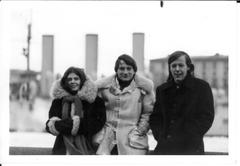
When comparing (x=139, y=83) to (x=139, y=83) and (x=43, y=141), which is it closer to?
(x=139, y=83)

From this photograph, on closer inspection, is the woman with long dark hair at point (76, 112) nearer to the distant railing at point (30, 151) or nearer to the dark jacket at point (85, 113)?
the dark jacket at point (85, 113)

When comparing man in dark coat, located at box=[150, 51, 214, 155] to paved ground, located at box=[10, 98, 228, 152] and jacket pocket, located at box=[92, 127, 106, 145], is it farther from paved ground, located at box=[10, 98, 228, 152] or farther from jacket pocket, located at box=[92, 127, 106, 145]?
jacket pocket, located at box=[92, 127, 106, 145]

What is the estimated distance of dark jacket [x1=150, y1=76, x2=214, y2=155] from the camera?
4230mm

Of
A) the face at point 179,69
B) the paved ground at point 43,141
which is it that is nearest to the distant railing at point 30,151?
the paved ground at point 43,141

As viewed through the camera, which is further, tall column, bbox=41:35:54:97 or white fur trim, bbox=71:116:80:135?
tall column, bbox=41:35:54:97

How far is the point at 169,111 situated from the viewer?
4.26 metres

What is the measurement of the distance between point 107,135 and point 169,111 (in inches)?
19.5

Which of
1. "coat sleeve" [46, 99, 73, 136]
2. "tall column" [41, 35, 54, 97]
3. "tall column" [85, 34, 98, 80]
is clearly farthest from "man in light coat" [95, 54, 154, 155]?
"tall column" [41, 35, 54, 97]

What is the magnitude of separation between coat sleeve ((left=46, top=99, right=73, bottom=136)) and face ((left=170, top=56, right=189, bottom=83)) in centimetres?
85

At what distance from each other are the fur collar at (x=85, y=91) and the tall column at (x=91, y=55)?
83 mm

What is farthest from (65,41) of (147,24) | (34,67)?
(147,24)

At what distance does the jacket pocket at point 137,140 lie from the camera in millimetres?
4262

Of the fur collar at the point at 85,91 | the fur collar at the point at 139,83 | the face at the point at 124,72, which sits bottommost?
Result: the fur collar at the point at 85,91

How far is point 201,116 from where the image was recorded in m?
4.23
